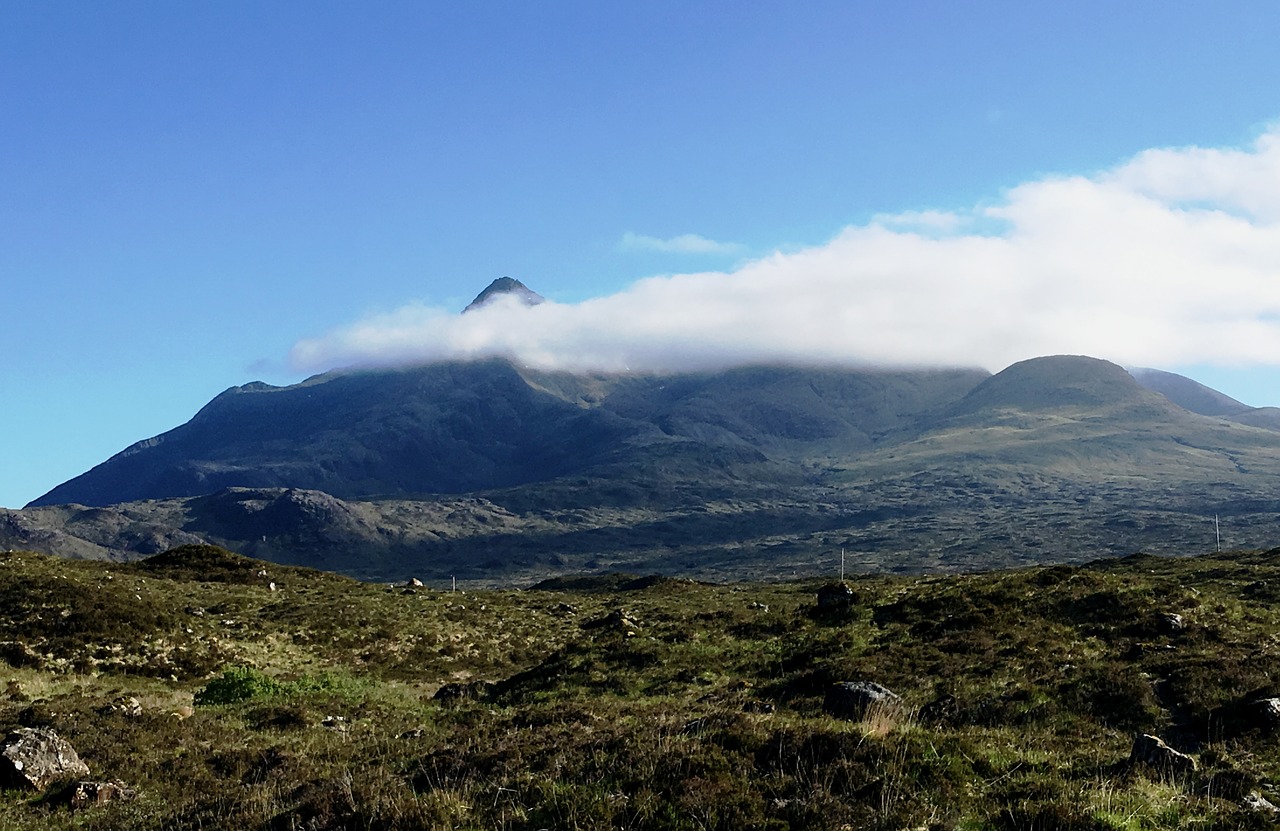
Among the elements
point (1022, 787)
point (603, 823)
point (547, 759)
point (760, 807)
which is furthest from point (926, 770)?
point (547, 759)

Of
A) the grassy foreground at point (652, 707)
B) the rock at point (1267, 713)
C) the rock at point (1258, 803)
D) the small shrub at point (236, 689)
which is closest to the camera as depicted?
the rock at point (1258, 803)

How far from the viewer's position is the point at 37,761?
1734 cm

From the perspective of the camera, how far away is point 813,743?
13.9m

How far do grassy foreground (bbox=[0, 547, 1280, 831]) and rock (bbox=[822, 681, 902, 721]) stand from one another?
→ 378 millimetres

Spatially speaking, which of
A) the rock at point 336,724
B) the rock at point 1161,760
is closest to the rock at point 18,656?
the rock at point 336,724

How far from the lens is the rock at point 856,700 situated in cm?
1959

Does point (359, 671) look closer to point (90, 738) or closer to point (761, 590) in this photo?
point (90, 738)

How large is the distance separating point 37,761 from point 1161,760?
18781mm

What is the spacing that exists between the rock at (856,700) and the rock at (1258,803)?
7.35m

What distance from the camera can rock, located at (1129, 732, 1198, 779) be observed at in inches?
543

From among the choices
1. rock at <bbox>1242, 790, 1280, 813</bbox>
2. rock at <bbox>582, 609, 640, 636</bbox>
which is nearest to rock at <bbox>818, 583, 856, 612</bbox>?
rock at <bbox>582, 609, 640, 636</bbox>

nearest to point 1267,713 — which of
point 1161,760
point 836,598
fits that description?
point 1161,760

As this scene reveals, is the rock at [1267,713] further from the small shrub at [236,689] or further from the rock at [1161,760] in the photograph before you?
the small shrub at [236,689]

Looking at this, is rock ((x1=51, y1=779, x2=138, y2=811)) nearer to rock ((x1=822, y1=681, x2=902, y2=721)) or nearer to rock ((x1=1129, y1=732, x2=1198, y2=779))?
rock ((x1=822, y1=681, x2=902, y2=721))
